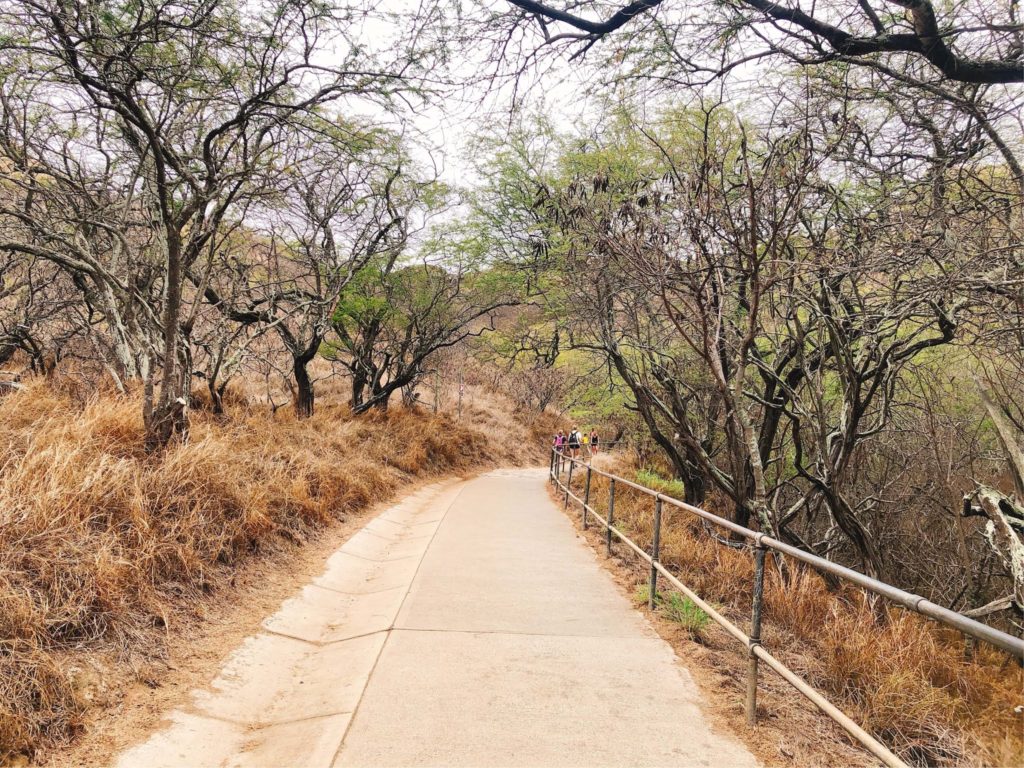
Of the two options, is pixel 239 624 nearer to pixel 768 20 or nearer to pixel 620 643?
pixel 620 643

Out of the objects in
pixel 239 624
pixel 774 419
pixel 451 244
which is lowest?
pixel 239 624

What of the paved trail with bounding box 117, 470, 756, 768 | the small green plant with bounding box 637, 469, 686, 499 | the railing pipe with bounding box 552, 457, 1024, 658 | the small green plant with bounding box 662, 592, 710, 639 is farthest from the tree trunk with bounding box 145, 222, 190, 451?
the small green plant with bounding box 637, 469, 686, 499

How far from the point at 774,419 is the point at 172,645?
9077 millimetres

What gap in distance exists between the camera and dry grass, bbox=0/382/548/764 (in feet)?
11.0

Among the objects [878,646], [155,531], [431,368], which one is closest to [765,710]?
[878,646]

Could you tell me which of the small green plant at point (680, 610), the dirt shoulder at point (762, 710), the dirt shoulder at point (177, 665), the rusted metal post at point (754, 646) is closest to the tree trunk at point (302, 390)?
the dirt shoulder at point (177, 665)

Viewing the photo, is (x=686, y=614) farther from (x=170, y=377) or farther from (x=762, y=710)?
(x=170, y=377)

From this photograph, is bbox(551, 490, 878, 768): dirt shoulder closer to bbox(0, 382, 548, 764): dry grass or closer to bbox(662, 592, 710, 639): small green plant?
bbox(662, 592, 710, 639): small green plant

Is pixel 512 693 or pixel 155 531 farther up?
pixel 155 531

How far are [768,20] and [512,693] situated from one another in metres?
5.03

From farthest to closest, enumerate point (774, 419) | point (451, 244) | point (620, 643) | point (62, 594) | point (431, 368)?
point (431, 368) → point (451, 244) → point (774, 419) → point (620, 643) → point (62, 594)

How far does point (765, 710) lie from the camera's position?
357 centimetres

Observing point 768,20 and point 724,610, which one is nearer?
point 768,20

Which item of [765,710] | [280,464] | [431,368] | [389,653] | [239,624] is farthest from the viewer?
[431,368]
